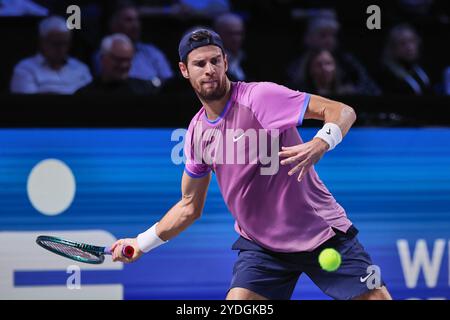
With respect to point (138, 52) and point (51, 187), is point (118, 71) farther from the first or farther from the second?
point (51, 187)

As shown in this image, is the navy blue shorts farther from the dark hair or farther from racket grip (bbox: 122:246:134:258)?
the dark hair

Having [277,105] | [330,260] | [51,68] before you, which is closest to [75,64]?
[51,68]

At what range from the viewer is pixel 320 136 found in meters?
4.09

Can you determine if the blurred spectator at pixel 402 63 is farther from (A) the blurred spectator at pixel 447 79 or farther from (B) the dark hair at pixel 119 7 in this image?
(B) the dark hair at pixel 119 7

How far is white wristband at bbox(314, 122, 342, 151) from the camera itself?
4.09m

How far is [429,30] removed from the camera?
804 centimetres

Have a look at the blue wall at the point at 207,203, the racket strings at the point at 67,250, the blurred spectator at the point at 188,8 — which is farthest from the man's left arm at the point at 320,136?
the blurred spectator at the point at 188,8

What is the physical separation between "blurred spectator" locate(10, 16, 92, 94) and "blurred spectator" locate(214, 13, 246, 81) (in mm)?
1083


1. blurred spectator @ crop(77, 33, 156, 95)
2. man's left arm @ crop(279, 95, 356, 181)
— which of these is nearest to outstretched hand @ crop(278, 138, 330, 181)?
man's left arm @ crop(279, 95, 356, 181)

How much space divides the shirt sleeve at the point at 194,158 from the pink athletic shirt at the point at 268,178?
4.2 inches

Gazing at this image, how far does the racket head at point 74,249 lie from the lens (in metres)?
4.84

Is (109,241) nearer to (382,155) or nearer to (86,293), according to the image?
(86,293)

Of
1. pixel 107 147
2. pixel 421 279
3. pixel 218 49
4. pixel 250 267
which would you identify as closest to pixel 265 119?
pixel 218 49
